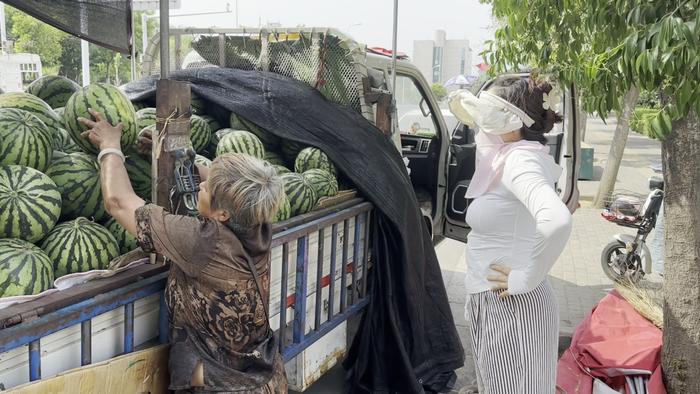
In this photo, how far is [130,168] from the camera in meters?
3.16

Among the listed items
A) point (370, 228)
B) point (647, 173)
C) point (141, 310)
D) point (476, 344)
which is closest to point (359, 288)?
point (370, 228)

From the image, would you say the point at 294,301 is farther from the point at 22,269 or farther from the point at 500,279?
the point at 22,269

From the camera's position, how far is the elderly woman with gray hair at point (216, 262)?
2.41m

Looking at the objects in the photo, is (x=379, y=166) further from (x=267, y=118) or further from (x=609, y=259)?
(x=609, y=259)

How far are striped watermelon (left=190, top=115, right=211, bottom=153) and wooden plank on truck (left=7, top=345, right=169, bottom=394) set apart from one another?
169 centimetres

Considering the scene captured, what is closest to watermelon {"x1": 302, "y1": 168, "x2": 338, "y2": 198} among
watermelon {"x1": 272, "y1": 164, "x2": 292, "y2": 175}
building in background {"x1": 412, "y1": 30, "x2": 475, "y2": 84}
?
watermelon {"x1": 272, "y1": 164, "x2": 292, "y2": 175}

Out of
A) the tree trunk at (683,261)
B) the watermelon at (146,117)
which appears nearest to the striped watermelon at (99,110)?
the watermelon at (146,117)

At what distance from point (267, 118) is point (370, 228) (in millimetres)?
1018

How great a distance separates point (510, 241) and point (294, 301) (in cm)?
125

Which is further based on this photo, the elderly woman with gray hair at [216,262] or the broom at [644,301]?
the broom at [644,301]

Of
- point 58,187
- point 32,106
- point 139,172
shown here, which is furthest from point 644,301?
point 32,106

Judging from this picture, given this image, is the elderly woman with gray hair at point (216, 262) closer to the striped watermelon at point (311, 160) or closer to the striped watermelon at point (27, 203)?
the striped watermelon at point (27, 203)

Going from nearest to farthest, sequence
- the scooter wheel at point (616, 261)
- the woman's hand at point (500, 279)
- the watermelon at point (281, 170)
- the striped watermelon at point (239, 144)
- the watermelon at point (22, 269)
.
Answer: the watermelon at point (22, 269)
the woman's hand at point (500, 279)
the striped watermelon at point (239, 144)
the watermelon at point (281, 170)
the scooter wheel at point (616, 261)

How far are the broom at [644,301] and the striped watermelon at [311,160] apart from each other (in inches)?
101
